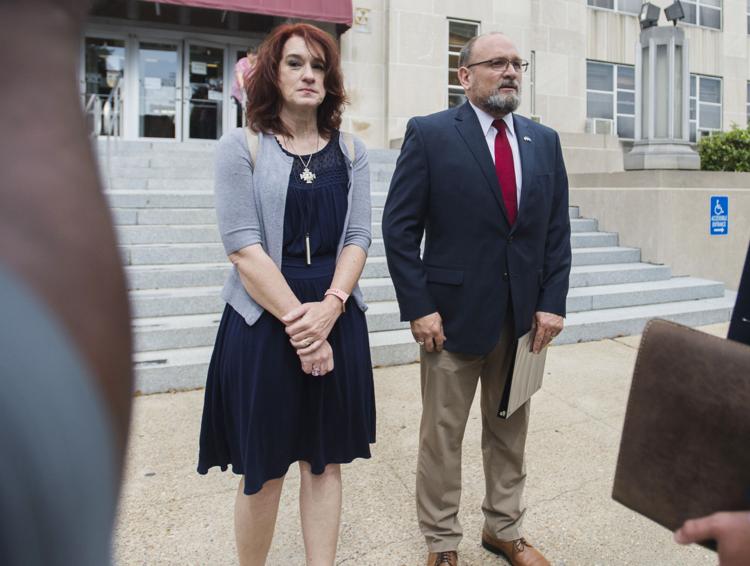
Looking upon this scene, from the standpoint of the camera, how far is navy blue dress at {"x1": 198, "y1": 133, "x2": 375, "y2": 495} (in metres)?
2.13

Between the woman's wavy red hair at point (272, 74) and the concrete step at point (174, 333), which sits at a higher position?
the woman's wavy red hair at point (272, 74)

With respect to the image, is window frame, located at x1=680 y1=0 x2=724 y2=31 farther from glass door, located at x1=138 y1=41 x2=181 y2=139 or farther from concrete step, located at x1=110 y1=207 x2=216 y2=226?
concrete step, located at x1=110 y1=207 x2=216 y2=226

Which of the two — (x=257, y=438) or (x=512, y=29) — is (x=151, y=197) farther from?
(x=512, y=29)

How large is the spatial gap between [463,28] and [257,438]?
13.4 metres

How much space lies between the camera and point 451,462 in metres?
2.65

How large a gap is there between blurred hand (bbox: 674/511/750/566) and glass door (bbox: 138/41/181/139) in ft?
45.4

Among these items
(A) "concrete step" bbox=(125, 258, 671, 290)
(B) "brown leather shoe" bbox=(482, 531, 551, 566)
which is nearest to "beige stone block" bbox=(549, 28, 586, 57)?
(A) "concrete step" bbox=(125, 258, 671, 290)

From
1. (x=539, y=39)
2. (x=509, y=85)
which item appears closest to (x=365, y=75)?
(x=539, y=39)

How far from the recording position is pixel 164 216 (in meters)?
7.14

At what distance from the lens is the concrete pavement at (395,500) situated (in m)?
2.76

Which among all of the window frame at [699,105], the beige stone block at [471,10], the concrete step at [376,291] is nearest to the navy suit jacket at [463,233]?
the concrete step at [376,291]

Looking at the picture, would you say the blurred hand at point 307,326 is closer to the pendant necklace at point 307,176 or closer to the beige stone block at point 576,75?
the pendant necklace at point 307,176

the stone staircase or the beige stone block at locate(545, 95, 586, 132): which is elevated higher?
the beige stone block at locate(545, 95, 586, 132)

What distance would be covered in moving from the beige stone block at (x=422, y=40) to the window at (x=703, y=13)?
10078mm
